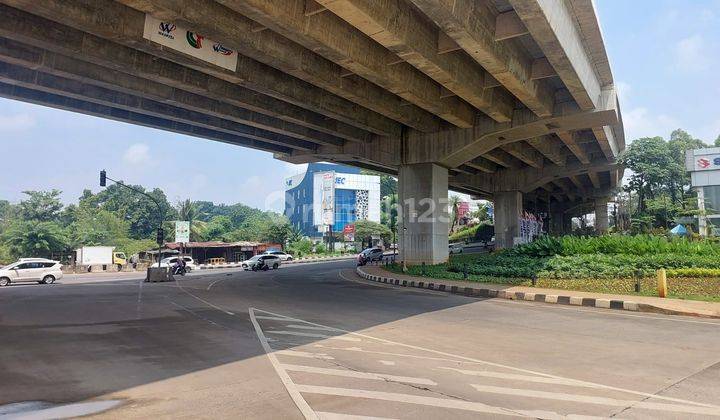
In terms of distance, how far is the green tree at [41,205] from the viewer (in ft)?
202

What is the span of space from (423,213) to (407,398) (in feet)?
75.9

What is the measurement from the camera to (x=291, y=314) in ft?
43.2

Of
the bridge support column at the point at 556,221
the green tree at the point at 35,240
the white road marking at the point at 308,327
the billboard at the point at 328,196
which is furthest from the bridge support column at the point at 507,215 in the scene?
the billboard at the point at 328,196

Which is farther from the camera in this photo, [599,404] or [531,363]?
[531,363]

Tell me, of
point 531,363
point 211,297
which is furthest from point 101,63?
point 531,363

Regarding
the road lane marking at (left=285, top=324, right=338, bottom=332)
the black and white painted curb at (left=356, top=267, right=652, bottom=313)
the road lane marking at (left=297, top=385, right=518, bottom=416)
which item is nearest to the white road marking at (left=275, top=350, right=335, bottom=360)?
the road lane marking at (left=297, top=385, right=518, bottom=416)

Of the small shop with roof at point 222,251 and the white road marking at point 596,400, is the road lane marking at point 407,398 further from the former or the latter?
the small shop with roof at point 222,251

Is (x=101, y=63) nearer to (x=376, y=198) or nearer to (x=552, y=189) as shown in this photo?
(x=552, y=189)

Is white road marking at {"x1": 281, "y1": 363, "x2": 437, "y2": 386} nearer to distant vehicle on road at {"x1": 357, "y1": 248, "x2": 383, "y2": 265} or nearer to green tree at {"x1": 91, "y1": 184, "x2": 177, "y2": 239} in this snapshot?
distant vehicle on road at {"x1": 357, "y1": 248, "x2": 383, "y2": 265}

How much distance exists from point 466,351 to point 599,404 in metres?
3.02

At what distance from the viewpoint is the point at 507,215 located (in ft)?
147

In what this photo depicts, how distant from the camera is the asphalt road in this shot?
5305 mm

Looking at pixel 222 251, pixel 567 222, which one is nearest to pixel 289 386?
pixel 222 251

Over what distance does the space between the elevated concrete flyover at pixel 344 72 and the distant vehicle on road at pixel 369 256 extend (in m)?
12.8
